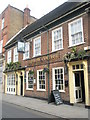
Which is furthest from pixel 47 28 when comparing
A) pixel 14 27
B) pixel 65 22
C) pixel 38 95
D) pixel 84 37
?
pixel 14 27

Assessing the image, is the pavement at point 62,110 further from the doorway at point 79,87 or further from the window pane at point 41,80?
the window pane at point 41,80

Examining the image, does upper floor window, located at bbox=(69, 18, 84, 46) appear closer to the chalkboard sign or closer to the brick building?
the chalkboard sign

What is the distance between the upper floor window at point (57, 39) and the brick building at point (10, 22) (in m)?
11.3

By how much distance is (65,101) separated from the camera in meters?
10.3

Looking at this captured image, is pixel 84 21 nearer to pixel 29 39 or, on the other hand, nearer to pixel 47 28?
pixel 47 28

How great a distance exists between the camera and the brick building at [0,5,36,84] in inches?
850

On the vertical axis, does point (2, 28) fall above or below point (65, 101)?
above

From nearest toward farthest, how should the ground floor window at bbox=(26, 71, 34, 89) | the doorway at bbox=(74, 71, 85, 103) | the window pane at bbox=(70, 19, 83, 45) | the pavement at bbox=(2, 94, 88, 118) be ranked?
the pavement at bbox=(2, 94, 88, 118) < the window pane at bbox=(70, 19, 83, 45) < the doorway at bbox=(74, 71, 85, 103) < the ground floor window at bbox=(26, 71, 34, 89)

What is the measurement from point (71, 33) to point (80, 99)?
16.6ft

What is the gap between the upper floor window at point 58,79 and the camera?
10920 mm

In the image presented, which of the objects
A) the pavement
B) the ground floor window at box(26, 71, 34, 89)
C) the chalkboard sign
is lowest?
the pavement

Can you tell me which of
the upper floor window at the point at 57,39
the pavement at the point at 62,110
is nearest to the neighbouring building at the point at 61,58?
the upper floor window at the point at 57,39

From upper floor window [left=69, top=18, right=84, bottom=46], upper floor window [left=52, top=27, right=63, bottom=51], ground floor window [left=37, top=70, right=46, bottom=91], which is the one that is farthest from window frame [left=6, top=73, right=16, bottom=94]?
upper floor window [left=69, top=18, right=84, bottom=46]

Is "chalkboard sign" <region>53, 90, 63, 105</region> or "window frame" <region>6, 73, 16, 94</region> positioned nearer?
"chalkboard sign" <region>53, 90, 63, 105</region>
